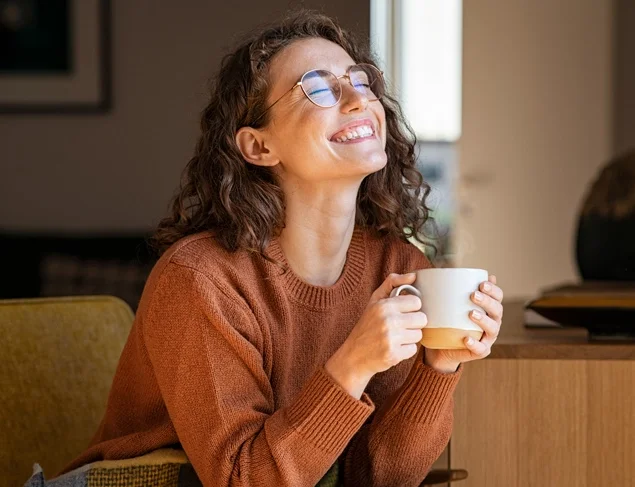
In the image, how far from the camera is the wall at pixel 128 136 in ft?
13.1

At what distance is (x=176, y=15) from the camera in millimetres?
3994

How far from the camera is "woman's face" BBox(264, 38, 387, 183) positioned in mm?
1301

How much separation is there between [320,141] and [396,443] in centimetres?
42

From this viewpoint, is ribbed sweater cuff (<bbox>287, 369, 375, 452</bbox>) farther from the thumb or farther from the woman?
the thumb

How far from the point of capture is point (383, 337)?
109 cm

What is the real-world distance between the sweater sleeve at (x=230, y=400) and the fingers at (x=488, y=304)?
184mm

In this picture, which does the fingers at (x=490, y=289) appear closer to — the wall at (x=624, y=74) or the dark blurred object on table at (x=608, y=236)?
the dark blurred object on table at (x=608, y=236)

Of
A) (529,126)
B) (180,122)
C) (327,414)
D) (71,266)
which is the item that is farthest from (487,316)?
(529,126)

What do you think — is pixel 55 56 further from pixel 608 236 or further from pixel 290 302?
pixel 290 302

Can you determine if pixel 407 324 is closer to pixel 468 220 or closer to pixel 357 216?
pixel 357 216

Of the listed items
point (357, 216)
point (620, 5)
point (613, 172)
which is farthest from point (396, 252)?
point (620, 5)

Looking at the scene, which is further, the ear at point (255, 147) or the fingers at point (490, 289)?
the ear at point (255, 147)

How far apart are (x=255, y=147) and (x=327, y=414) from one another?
1.48 ft

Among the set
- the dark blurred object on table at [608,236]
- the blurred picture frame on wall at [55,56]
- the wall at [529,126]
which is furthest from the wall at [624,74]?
the dark blurred object on table at [608,236]
